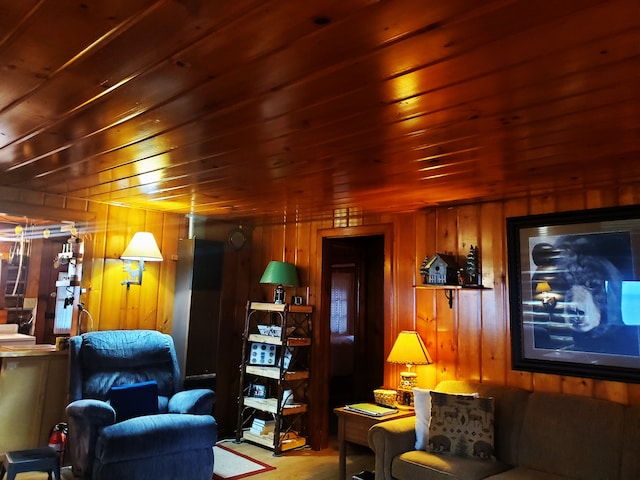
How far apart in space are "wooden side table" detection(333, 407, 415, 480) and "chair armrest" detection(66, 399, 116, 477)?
5.17 ft

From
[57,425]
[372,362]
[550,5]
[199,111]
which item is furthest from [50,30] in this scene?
[372,362]

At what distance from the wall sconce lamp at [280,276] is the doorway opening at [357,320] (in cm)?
98

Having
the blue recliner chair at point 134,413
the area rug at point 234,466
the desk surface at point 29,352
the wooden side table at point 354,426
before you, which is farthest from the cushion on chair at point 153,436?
the desk surface at point 29,352

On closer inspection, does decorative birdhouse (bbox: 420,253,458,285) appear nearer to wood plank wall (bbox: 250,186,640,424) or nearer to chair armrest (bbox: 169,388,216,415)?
wood plank wall (bbox: 250,186,640,424)

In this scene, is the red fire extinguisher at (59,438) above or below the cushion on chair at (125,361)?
below

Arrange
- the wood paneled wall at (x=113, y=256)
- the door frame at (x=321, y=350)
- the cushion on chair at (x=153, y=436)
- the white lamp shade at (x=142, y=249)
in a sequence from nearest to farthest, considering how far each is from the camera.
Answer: the cushion on chair at (x=153, y=436)
the wood paneled wall at (x=113, y=256)
the white lamp shade at (x=142, y=249)
the door frame at (x=321, y=350)

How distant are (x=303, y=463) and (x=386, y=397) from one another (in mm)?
978

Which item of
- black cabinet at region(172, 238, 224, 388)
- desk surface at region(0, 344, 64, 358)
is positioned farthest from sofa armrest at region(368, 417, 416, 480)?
desk surface at region(0, 344, 64, 358)

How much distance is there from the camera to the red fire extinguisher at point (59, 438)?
3.58 meters

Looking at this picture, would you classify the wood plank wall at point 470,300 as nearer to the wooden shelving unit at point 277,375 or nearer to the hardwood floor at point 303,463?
the hardwood floor at point 303,463

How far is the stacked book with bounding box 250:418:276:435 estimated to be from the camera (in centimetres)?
442

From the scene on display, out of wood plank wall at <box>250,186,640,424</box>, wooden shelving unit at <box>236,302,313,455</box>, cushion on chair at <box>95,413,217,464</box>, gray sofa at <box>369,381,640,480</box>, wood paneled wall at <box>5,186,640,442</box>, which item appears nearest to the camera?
gray sofa at <box>369,381,640,480</box>

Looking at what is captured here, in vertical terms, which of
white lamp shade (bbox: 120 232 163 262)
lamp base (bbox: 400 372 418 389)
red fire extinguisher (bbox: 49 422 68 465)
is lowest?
red fire extinguisher (bbox: 49 422 68 465)

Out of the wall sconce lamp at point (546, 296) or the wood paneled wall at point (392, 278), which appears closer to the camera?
the wall sconce lamp at point (546, 296)
